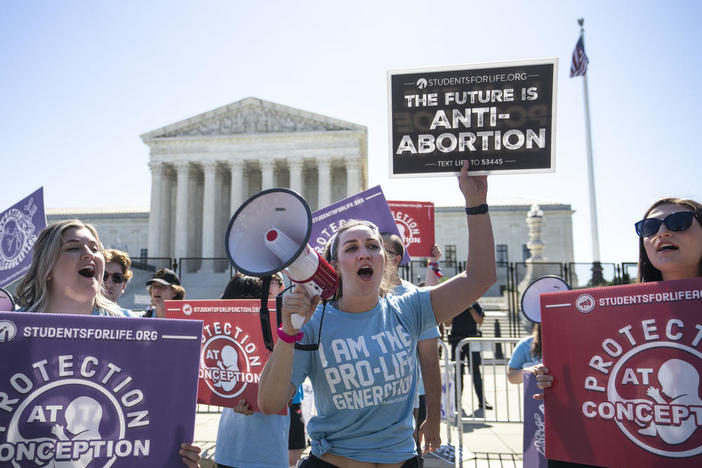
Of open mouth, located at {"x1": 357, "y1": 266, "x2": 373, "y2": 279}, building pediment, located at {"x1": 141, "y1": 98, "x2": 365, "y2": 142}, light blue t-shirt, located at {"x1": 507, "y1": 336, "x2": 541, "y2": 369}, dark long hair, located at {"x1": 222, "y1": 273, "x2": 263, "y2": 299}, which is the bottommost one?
light blue t-shirt, located at {"x1": 507, "y1": 336, "x2": 541, "y2": 369}

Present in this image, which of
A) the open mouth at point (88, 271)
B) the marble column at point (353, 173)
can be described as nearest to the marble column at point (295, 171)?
the marble column at point (353, 173)

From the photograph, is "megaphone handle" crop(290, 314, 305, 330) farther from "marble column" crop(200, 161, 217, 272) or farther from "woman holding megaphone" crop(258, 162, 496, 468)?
"marble column" crop(200, 161, 217, 272)

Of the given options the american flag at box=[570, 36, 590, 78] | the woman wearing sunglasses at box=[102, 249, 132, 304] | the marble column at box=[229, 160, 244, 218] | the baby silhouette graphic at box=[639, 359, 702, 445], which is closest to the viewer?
the baby silhouette graphic at box=[639, 359, 702, 445]

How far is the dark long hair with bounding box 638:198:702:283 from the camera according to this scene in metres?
2.58

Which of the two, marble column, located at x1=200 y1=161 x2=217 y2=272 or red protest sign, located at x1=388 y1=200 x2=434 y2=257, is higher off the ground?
marble column, located at x1=200 y1=161 x2=217 y2=272

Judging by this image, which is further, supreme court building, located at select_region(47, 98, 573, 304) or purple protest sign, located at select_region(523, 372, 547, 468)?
supreme court building, located at select_region(47, 98, 573, 304)

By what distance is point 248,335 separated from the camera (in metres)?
3.78

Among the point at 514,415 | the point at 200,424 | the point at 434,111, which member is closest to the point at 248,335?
the point at 434,111

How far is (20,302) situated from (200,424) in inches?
228

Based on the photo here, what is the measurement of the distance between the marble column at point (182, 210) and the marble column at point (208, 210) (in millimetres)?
1741

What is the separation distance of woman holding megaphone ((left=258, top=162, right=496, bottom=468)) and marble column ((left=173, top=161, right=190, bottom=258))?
49.3m

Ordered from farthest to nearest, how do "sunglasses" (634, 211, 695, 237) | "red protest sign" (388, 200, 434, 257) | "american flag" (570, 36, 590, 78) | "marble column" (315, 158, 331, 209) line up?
"marble column" (315, 158, 331, 209) → "american flag" (570, 36, 590, 78) → "red protest sign" (388, 200, 434, 257) → "sunglasses" (634, 211, 695, 237)

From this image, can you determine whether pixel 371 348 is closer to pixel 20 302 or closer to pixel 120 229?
pixel 20 302

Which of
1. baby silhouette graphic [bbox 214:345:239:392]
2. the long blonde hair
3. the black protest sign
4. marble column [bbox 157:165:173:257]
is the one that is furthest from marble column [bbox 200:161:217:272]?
the black protest sign
